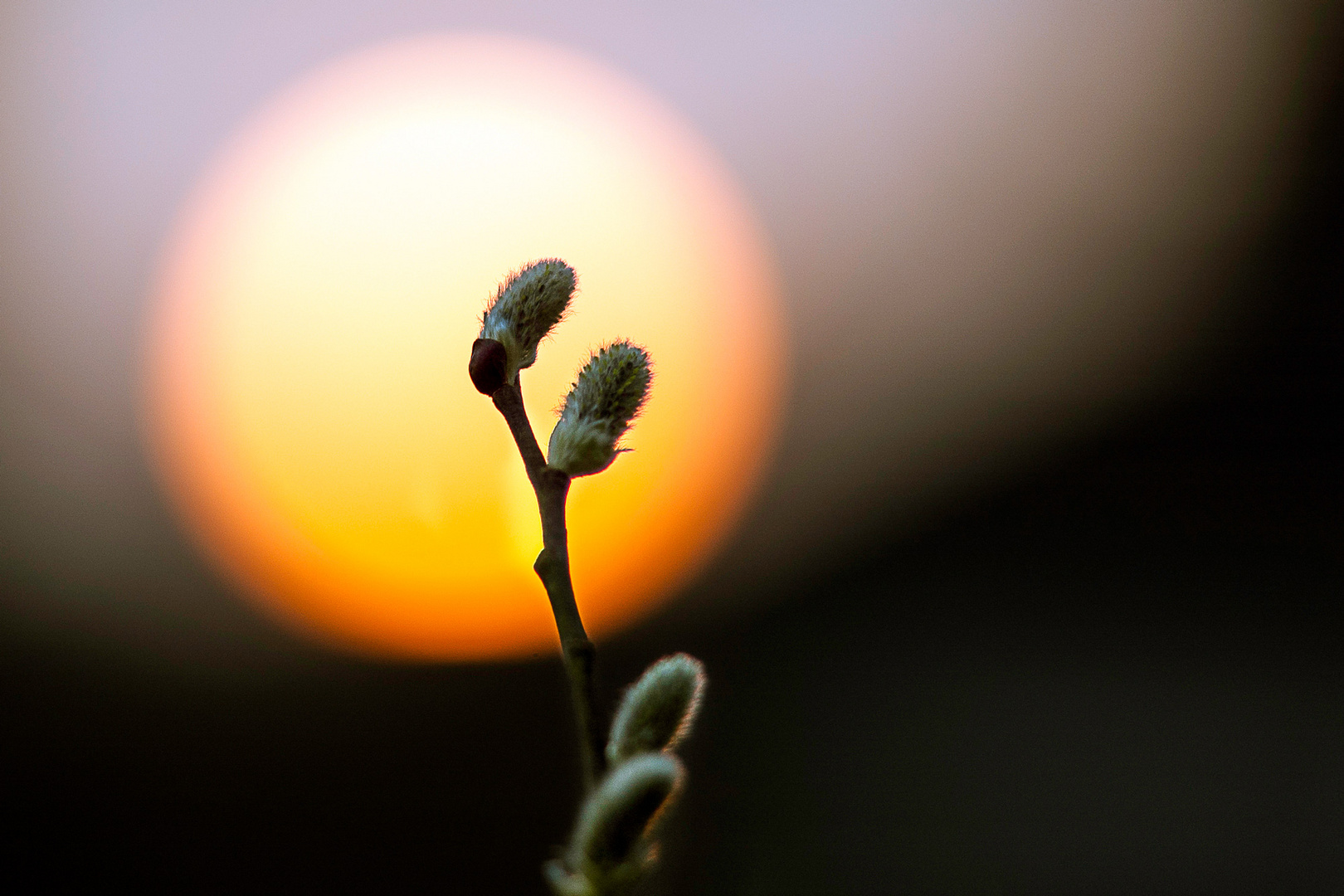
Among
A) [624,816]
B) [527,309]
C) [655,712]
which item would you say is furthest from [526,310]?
[624,816]

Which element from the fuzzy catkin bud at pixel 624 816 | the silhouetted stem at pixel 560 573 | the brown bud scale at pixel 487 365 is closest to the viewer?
the fuzzy catkin bud at pixel 624 816

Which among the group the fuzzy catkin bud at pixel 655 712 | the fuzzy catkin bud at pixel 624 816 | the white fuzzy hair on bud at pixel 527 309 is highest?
the white fuzzy hair on bud at pixel 527 309

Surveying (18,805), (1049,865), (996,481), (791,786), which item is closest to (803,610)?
(996,481)

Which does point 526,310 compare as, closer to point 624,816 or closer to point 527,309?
point 527,309

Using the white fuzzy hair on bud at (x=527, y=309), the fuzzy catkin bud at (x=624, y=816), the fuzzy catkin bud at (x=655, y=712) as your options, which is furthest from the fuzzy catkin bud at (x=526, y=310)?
the fuzzy catkin bud at (x=624, y=816)

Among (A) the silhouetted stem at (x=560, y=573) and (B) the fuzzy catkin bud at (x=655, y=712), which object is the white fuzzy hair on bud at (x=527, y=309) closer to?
(A) the silhouetted stem at (x=560, y=573)

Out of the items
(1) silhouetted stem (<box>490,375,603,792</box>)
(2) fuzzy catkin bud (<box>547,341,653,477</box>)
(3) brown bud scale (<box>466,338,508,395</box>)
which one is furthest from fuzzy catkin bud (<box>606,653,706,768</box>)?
(3) brown bud scale (<box>466,338,508,395</box>)
